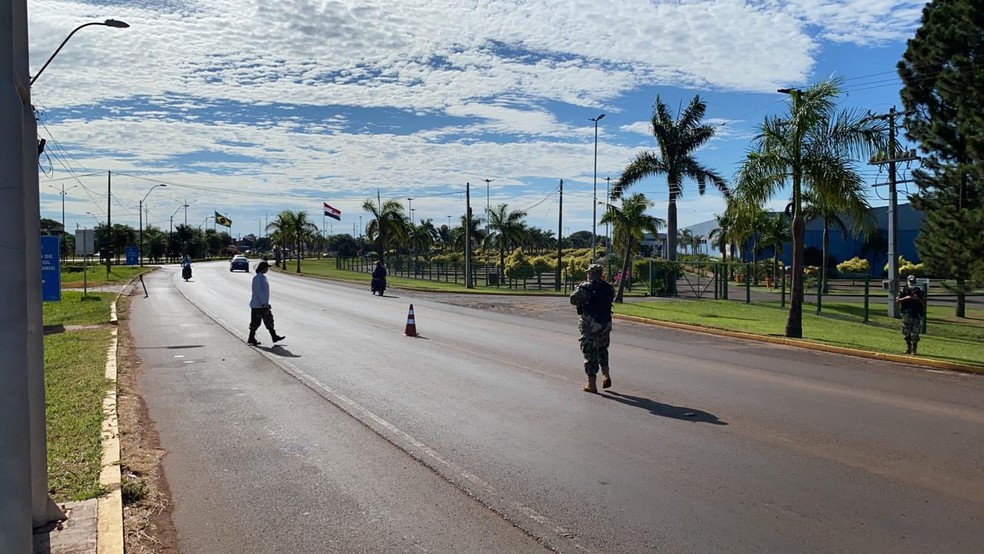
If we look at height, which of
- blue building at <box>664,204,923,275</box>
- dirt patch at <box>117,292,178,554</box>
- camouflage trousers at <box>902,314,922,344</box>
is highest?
A: blue building at <box>664,204,923,275</box>

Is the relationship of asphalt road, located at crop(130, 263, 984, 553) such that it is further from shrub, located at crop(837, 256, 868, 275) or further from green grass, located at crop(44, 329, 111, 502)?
shrub, located at crop(837, 256, 868, 275)

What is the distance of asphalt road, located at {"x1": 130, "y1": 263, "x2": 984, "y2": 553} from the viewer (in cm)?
534

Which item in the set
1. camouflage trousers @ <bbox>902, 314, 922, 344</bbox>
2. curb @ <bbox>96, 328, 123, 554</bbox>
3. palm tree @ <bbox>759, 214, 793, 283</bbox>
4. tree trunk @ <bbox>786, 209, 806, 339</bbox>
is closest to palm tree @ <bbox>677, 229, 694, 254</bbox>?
palm tree @ <bbox>759, 214, 793, 283</bbox>

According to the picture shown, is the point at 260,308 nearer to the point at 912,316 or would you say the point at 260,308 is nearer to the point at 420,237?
the point at 912,316

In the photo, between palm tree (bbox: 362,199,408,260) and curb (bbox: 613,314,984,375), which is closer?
curb (bbox: 613,314,984,375)

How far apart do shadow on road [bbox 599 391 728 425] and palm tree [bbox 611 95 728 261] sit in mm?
31570

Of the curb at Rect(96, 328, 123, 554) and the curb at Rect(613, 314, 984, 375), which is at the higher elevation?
the curb at Rect(96, 328, 123, 554)

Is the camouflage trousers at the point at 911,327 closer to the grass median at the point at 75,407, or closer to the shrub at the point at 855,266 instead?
the grass median at the point at 75,407

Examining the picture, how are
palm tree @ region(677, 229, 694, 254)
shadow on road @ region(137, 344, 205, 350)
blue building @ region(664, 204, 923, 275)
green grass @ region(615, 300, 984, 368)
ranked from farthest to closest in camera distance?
1. palm tree @ region(677, 229, 694, 254)
2. blue building @ region(664, 204, 923, 275)
3. green grass @ region(615, 300, 984, 368)
4. shadow on road @ region(137, 344, 205, 350)

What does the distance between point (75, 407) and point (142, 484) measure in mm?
3326

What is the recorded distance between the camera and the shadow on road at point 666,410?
8.85 meters

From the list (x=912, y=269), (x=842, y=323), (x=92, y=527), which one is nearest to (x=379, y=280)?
(x=842, y=323)

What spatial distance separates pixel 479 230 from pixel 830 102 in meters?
72.4

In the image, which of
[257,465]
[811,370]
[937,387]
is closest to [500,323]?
[811,370]
